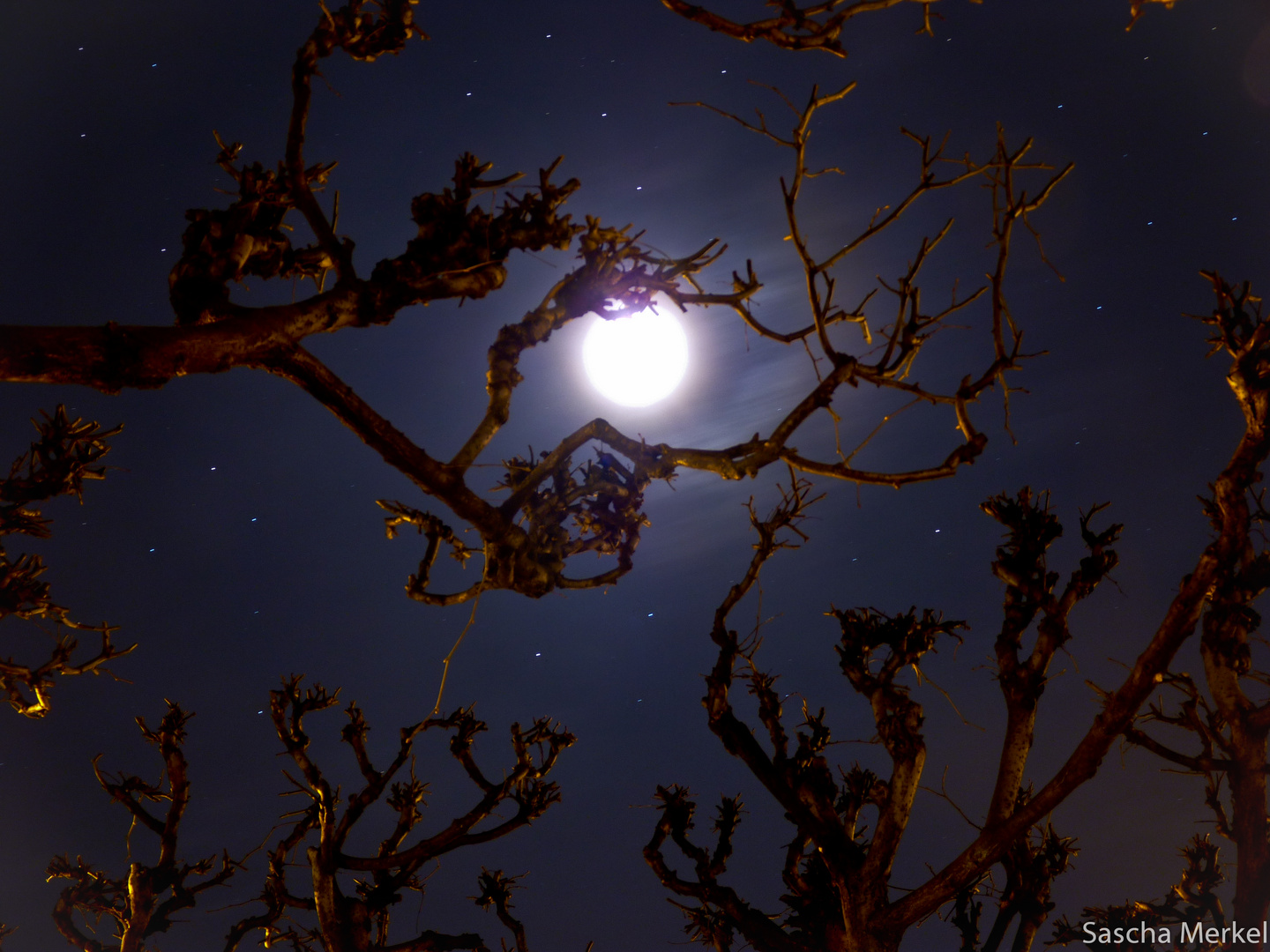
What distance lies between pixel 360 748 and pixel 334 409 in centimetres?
554

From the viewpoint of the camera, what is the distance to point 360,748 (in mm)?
8430

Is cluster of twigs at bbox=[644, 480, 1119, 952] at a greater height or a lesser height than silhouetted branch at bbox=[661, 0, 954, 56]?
lesser

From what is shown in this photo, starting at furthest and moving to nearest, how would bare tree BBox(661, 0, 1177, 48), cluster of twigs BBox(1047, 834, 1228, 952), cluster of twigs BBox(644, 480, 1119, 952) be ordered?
cluster of twigs BBox(1047, 834, 1228, 952) < cluster of twigs BBox(644, 480, 1119, 952) < bare tree BBox(661, 0, 1177, 48)

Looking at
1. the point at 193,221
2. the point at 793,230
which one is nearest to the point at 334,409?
the point at 193,221

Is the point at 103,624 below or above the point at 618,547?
below

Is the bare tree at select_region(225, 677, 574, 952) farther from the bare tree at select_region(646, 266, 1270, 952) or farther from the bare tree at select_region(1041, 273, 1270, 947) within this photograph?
the bare tree at select_region(1041, 273, 1270, 947)

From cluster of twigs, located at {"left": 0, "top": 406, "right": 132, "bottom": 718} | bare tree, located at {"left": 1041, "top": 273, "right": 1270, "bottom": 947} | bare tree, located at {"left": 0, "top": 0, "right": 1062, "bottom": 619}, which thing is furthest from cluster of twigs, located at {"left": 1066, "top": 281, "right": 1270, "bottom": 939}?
cluster of twigs, located at {"left": 0, "top": 406, "right": 132, "bottom": 718}

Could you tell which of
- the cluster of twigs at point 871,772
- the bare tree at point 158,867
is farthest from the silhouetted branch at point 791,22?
the bare tree at point 158,867

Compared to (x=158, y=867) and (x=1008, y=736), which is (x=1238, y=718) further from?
(x=158, y=867)

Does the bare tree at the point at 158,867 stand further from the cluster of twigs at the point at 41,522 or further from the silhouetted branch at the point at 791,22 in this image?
the silhouetted branch at the point at 791,22

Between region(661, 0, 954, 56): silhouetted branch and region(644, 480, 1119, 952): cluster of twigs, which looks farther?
region(644, 480, 1119, 952): cluster of twigs

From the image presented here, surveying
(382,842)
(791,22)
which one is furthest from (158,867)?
(791,22)

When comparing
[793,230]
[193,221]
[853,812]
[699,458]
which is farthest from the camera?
[853,812]

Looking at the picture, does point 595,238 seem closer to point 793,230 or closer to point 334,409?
point 793,230
